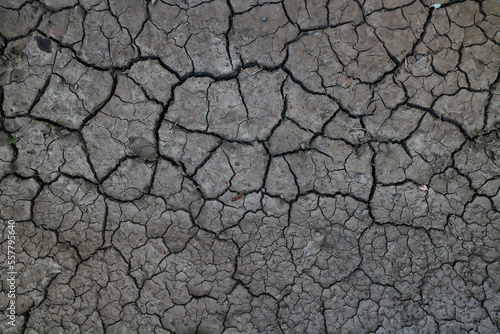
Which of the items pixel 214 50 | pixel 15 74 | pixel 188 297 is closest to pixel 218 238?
pixel 188 297

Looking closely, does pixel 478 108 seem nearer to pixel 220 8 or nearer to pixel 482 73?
pixel 482 73

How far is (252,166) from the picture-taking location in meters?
2.49

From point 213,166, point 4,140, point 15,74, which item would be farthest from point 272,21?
point 4,140

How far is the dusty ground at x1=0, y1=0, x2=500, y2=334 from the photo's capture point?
243 cm

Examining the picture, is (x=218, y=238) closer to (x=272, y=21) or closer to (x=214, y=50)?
(x=214, y=50)

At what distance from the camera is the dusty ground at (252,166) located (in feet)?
7.97

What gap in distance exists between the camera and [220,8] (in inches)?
96.4

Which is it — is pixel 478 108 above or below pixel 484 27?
below

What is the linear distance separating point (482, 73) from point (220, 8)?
1.85m

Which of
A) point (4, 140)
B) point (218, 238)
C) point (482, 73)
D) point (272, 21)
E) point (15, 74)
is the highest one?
point (272, 21)

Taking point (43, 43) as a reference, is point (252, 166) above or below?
below

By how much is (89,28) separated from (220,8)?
2.93 feet

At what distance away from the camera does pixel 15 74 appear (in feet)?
7.88

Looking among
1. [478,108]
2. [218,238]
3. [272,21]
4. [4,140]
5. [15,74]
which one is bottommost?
[218,238]
